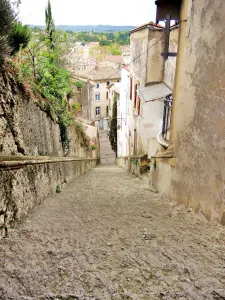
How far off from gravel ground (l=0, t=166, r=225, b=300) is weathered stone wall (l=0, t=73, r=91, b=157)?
5.35 feet

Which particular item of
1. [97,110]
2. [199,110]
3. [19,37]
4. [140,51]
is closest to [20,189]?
[199,110]

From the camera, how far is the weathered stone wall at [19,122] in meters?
4.25

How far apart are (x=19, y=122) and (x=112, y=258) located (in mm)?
3563

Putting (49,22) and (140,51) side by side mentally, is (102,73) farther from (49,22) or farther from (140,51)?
(140,51)

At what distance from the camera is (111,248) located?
→ 2.52 m

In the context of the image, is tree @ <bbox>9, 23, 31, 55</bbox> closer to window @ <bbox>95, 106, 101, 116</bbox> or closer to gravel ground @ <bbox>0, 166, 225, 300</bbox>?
gravel ground @ <bbox>0, 166, 225, 300</bbox>

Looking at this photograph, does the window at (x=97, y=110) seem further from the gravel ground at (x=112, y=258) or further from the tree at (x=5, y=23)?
the gravel ground at (x=112, y=258)

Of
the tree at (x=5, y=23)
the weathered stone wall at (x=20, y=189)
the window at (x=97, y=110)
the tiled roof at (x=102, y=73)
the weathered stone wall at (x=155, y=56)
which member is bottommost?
the weathered stone wall at (x=20, y=189)

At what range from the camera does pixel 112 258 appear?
2330 mm

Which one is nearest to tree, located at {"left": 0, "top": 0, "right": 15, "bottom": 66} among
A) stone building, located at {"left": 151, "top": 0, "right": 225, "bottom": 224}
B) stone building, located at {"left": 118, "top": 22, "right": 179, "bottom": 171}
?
stone building, located at {"left": 151, "top": 0, "right": 225, "bottom": 224}

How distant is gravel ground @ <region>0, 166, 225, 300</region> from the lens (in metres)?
1.89

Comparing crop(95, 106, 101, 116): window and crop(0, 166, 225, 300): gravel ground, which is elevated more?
crop(95, 106, 101, 116): window

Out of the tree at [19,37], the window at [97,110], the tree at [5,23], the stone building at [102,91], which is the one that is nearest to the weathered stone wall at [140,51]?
the tree at [19,37]

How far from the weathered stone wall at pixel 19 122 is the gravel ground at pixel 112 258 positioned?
163 cm
